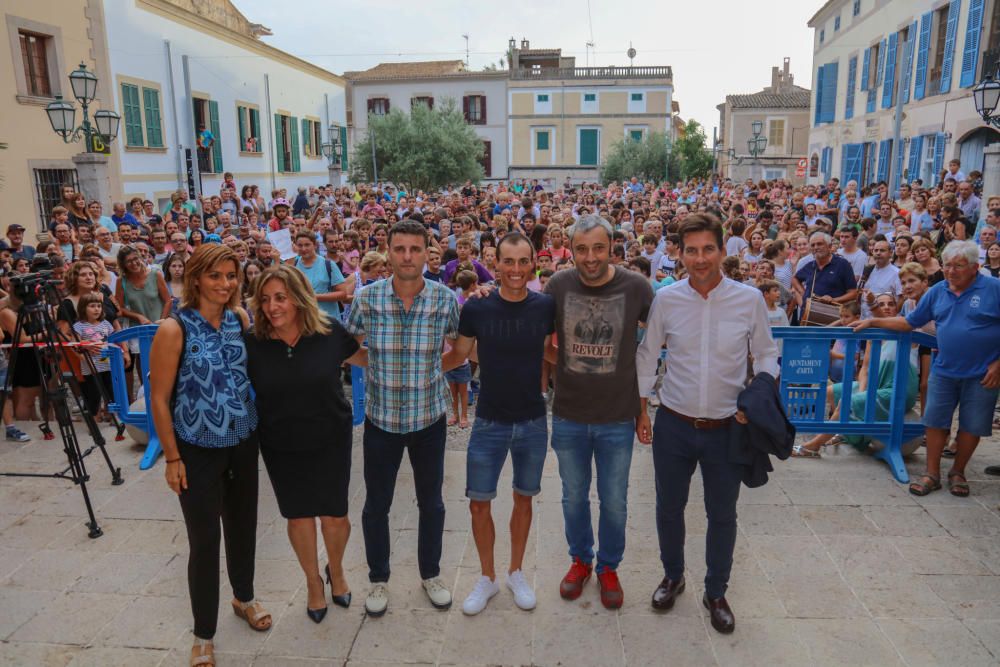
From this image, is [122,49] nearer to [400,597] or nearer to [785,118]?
[400,597]

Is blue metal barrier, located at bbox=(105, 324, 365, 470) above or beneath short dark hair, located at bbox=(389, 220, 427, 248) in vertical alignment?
beneath

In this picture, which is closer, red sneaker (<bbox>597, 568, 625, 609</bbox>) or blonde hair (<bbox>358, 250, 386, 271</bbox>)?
red sneaker (<bbox>597, 568, 625, 609</bbox>)

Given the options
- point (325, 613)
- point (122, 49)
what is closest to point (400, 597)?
point (325, 613)

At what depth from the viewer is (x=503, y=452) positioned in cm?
349

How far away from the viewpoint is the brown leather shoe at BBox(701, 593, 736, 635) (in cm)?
335

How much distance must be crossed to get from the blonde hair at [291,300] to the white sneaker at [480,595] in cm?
149

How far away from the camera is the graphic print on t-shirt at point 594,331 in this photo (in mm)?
3338

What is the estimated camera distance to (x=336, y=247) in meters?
7.71

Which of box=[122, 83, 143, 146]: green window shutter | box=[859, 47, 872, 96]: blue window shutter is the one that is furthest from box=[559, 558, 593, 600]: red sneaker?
box=[859, 47, 872, 96]: blue window shutter

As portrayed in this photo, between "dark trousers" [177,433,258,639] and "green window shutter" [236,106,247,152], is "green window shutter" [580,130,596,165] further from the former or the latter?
"dark trousers" [177,433,258,639]

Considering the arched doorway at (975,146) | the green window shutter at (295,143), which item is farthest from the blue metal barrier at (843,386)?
the green window shutter at (295,143)

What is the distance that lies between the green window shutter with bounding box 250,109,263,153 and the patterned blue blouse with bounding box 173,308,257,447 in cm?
2393

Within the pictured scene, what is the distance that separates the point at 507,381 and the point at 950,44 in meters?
17.7

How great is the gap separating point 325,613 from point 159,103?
1964 cm
